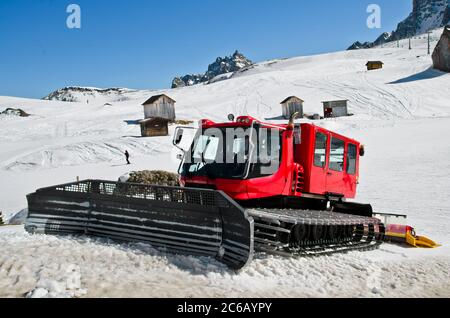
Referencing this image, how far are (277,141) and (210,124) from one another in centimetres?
141

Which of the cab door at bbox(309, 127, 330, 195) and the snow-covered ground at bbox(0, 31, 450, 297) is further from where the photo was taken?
A: the cab door at bbox(309, 127, 330, 195)

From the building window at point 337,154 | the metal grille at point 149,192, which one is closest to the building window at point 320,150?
the building window at point 337,154

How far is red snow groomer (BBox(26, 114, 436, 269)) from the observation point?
5555 millimetres

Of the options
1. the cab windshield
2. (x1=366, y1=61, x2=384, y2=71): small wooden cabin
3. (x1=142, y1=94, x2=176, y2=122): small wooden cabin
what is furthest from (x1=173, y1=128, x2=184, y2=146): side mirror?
(x1=366, y1=61, x2=384, y2=71): small wooden cabin

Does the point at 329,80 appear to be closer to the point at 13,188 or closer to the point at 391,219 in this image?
the point at 13,188

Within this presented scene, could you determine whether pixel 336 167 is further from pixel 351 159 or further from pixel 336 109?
pixel 336 109

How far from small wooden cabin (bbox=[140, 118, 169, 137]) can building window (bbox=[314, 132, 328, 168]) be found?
36.3 meters

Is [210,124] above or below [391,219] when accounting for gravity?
above

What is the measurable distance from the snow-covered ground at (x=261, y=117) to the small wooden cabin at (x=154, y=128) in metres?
2.82

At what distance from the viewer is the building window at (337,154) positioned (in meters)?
8.75

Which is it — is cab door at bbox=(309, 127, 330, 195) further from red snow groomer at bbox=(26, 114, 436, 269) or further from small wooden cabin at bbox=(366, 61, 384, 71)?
small wooden cabin at bbox=(366, 61, 384, 71)

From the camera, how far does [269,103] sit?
196ft

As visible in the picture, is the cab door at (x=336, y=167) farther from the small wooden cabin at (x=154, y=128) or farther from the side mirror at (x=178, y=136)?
the small wooden cabin at (x=154, y=128)
